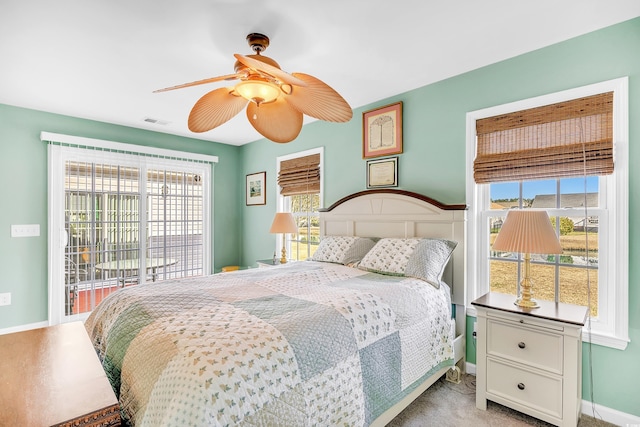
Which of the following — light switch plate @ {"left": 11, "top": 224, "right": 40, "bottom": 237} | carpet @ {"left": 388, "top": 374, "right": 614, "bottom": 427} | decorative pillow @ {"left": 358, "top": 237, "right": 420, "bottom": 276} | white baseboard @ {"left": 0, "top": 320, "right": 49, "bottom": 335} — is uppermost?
light switch plate @ {"left": 11, "top": 224, "right": 40, "bottom": 237}

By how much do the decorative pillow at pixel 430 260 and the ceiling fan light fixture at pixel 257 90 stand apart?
1.53 m

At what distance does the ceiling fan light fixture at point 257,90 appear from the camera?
70.4 inches

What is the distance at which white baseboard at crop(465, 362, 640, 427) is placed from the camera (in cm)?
188

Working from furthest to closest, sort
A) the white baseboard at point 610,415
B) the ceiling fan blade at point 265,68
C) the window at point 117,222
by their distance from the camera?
the window at point 117,222
the white baseboard at point 610,415
the ceiling fan blade at point 265,68

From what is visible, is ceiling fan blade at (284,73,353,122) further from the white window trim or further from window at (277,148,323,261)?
window at (277,148,323,261)

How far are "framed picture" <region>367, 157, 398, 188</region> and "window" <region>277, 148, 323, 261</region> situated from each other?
74 centimetres

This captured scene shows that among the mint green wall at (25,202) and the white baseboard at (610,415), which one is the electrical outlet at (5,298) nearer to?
the mint green wall at (25,202)

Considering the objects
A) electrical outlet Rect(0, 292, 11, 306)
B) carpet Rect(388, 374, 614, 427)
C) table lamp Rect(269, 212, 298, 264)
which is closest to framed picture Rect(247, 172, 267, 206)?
table lamp Rect(269, 212, 298, 264)

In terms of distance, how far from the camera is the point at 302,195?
13.7ft

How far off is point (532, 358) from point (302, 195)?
296cm

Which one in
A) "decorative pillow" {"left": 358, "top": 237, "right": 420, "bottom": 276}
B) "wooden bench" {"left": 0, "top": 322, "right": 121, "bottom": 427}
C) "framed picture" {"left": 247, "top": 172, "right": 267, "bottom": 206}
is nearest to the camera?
"wooden bench" {"left": 0, "top": 322, "right": 121, "bottom": 427}

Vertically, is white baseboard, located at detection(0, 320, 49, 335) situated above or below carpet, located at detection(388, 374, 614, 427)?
above

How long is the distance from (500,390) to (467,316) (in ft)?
2.11

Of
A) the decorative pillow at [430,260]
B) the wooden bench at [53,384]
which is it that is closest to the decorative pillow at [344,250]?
the decorative pillow at [430,260]
